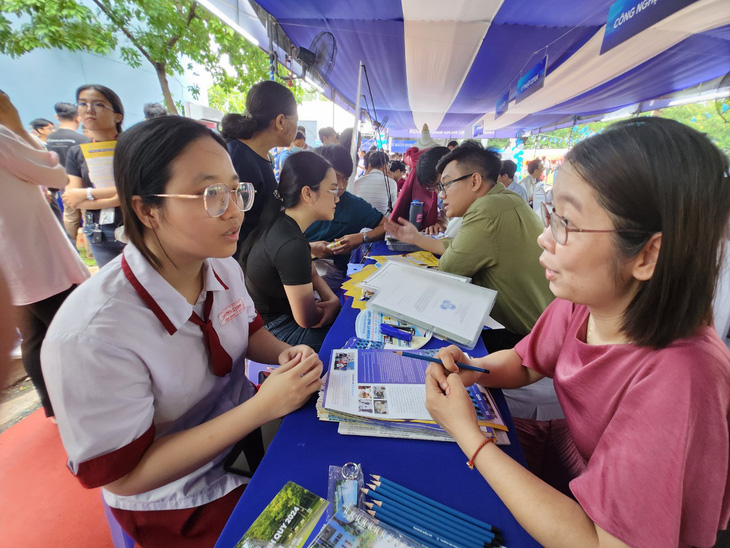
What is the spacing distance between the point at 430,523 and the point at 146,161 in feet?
3.49

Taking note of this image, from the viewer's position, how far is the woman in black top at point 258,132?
7.32ft

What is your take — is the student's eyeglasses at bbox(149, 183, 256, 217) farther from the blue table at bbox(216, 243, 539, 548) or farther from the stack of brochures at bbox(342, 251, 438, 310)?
the stack of brochures at bbox(342, 251, 438, 310)

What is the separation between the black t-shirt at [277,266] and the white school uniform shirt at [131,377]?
0.60 meters

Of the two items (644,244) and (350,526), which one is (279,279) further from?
(644,244)

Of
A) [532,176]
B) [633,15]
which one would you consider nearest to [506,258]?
[633,15]

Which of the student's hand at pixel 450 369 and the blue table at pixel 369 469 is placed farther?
the student's hand at pixel 450 369

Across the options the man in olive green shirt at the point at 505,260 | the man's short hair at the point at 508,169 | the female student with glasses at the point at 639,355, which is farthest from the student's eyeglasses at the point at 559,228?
the man's short hair at the point at 508,169

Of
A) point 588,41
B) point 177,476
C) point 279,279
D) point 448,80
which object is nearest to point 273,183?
point 279,279

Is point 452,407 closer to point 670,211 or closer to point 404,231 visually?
point 670,211

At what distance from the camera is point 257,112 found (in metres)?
2.29

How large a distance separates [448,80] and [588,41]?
92.0 inches

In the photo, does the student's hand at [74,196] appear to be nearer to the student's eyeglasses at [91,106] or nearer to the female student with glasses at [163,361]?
the student's eyeglasses at [91,106]

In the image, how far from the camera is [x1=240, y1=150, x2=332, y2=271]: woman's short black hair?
6.37 feet

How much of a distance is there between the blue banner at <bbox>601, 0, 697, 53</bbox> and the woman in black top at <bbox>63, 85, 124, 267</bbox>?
151 inches
